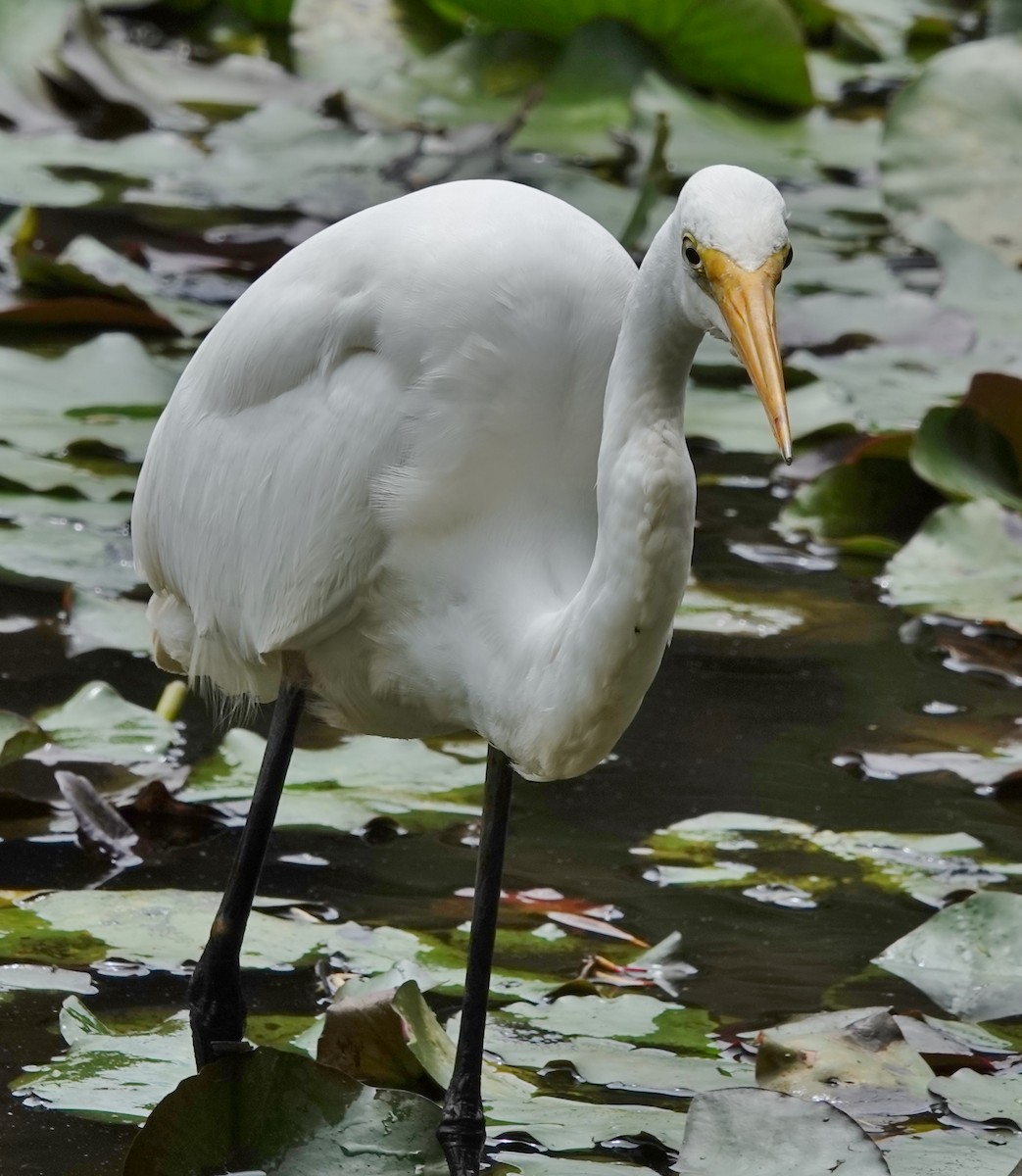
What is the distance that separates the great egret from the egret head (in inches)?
5.2

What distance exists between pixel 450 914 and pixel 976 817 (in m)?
0.86

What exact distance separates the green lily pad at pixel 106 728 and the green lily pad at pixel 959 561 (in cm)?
144

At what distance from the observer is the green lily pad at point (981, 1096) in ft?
7.38

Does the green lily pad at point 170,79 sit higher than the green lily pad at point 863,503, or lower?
higher

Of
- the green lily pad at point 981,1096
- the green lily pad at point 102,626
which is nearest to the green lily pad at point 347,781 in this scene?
the green lily pad at point 102,626

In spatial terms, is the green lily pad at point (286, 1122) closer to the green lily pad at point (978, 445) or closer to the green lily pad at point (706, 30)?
the green lily pad at point (978, 445)

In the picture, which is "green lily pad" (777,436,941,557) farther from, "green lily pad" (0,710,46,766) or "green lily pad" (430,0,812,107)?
"green lily pad" (430,0,812,107)

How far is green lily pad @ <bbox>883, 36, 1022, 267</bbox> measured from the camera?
5270 mm

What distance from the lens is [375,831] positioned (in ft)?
9.32

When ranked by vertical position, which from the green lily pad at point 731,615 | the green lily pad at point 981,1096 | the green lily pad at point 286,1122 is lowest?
the green lily pad at point 981,1096

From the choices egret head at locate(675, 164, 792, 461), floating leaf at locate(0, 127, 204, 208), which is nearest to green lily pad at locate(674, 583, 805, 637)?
egret head at locate(675, 164, 792, 461)

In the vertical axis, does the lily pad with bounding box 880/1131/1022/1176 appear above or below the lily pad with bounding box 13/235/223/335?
below

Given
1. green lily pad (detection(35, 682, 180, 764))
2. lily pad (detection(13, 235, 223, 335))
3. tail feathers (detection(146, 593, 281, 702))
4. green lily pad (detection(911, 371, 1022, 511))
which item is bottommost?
green lily pad (detection(35, 682, 180, 764))

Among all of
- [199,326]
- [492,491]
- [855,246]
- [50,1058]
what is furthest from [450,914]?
[855,246]
